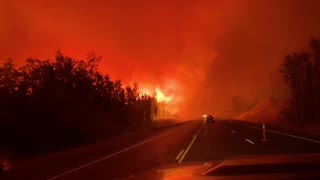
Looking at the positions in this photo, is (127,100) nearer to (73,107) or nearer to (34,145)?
(73,107)

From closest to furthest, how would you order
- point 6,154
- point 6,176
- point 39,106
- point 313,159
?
point 313,159 → point 6,176 → point 6,154 → point 39,106

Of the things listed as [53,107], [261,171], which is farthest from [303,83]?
[261,171]

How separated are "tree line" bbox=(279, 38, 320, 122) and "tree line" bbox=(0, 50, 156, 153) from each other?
116 ft

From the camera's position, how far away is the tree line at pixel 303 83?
8512 cm

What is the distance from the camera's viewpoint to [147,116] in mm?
88312

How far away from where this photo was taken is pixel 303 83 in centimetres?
10038

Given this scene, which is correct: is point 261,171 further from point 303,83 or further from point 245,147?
point 303,83

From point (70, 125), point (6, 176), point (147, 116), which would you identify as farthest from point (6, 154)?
point (147, 116)

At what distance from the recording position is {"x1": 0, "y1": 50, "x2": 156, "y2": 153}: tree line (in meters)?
30.4

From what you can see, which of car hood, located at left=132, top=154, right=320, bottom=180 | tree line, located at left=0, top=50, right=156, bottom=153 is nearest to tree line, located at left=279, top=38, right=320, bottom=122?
tree line, located at left=0, top=50, right=156, bottom=153

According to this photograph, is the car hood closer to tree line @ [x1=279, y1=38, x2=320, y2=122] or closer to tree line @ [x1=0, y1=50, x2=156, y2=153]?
tree line @ [x1=0, y1=50, x2=156, y2=153]

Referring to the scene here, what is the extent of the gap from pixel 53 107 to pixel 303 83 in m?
74.9

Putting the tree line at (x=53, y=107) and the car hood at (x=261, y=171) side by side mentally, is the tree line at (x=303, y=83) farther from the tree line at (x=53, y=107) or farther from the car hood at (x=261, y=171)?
the car hood at (x=261, y=171)

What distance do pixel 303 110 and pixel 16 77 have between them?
58.6 meters
